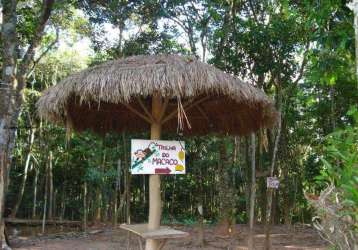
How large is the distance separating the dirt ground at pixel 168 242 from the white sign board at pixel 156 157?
263cm

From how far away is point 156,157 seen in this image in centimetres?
431

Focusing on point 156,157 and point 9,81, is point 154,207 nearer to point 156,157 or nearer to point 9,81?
point 156,157

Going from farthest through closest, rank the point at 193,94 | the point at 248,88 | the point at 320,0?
the point at 248,88 < the point at 193,94 < the point at 320,0

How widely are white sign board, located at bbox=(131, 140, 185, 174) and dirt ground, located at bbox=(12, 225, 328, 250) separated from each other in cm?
263

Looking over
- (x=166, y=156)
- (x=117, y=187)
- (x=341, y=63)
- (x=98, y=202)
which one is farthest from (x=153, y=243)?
(x=98, y=202)

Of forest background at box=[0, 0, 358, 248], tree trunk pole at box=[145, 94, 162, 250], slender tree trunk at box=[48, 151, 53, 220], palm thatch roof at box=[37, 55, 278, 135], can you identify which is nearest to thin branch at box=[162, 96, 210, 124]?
Result: palm thatch roof at box=[37, 55, 278, 135]

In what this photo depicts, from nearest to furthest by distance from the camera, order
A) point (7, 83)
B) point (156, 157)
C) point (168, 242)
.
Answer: point (156, 157) → point (7, 83) → point (168, 242)

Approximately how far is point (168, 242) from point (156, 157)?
361 centimetres

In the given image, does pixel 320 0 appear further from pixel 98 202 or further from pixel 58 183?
pixel 58 183

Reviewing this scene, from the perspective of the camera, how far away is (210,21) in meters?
8.02

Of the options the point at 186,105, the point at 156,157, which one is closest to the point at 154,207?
the point at 156,157

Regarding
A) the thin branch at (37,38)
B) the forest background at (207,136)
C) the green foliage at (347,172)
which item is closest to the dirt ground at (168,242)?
the forest background at (207,136)

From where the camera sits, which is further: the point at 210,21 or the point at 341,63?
the point at 210,21

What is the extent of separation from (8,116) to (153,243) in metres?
3.16
